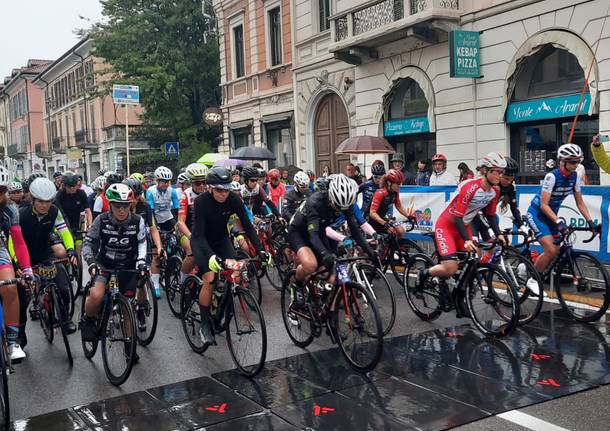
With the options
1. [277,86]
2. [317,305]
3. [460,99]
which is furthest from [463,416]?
[277,86]

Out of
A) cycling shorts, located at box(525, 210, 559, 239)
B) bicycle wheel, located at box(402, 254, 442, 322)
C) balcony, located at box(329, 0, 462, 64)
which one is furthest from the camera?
balcony, located at box(329, 0, 462, 64)

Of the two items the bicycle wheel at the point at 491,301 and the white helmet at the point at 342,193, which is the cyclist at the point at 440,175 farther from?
the white helmet at the point at 342,193

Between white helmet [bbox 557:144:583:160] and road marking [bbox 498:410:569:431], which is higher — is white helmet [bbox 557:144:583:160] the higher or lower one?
the higher one

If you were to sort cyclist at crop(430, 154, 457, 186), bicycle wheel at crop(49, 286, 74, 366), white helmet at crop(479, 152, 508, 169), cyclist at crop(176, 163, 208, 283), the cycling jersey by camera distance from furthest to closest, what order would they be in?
cyclist at crop(430, 154, 457, 186) < the cycling jersey < cyclist at crop(176, 163, 208, 283) < white helmet at crop(479, 152, 508, 169) < bicycle wheel at crop(49, 286, 74, 366)

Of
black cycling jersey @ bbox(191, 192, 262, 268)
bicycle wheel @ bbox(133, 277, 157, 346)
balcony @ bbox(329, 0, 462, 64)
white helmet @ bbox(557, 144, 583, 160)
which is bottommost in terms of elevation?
bicycle wheel @ bbox(133, 277, 157, 346)

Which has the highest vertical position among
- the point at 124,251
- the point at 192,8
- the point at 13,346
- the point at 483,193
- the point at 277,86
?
the point at 192,8

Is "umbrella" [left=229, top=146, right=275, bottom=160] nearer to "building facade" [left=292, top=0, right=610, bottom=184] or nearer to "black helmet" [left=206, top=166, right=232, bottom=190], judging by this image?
"building facade" [left=292, top=0, right=610, bottom=184]

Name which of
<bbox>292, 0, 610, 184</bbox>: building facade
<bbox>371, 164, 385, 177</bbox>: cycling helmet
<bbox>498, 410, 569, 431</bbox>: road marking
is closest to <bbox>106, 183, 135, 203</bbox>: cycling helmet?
<bbox>498, 410, 569, 431</bbox>: road marking

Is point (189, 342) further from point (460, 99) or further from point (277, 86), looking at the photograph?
point (277, 86)

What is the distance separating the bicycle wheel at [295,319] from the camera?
21.6ft

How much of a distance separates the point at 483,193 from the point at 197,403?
3773 millimetres

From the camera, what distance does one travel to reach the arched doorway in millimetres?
23109

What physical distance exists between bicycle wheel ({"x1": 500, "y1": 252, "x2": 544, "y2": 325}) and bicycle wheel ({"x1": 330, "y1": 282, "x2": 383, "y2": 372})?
1977 mm

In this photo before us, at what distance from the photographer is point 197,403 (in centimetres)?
523
